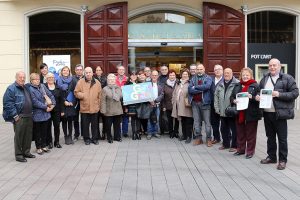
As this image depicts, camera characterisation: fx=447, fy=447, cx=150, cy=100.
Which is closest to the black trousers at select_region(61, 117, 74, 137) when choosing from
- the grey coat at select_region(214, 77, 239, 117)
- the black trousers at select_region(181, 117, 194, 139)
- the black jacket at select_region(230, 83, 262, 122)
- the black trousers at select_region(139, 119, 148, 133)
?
the black trousers at select_region(139, 119, 148, 133)

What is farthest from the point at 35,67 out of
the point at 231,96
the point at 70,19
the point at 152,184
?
the point at 152,184

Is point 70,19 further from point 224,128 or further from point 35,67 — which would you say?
point 224,128

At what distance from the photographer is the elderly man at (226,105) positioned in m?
9.68

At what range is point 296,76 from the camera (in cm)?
1590

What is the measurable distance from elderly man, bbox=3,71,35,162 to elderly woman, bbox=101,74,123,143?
93.1 inches

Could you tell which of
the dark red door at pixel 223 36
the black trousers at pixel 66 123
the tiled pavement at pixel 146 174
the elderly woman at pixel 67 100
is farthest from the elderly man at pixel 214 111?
the dark red door at pixel 223 36

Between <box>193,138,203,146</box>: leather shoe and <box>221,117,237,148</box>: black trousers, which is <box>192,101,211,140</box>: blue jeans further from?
<box>221,117,237,148</box>: black trousers

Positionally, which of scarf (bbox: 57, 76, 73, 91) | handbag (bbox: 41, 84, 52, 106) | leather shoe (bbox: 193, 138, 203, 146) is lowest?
leather shoe (bbox: 193, 138, 203, 146)

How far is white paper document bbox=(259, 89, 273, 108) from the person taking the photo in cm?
779

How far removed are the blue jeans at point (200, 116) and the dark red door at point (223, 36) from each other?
16.1 ft

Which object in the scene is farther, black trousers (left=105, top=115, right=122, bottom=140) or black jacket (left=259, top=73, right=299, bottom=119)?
black trousers (left=105, top=115, right=122, bottom=140)

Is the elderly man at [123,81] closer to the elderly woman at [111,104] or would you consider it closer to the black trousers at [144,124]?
the black trousers at [144,124]

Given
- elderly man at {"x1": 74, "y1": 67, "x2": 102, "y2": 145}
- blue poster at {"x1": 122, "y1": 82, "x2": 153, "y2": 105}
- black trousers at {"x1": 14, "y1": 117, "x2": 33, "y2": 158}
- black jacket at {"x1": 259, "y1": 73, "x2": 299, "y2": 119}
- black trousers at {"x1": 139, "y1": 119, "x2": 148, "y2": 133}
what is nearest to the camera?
black jacket at {"x1": 259, "y1": 73, "x2": 299, "y2": 119}

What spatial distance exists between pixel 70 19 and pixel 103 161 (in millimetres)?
8320
